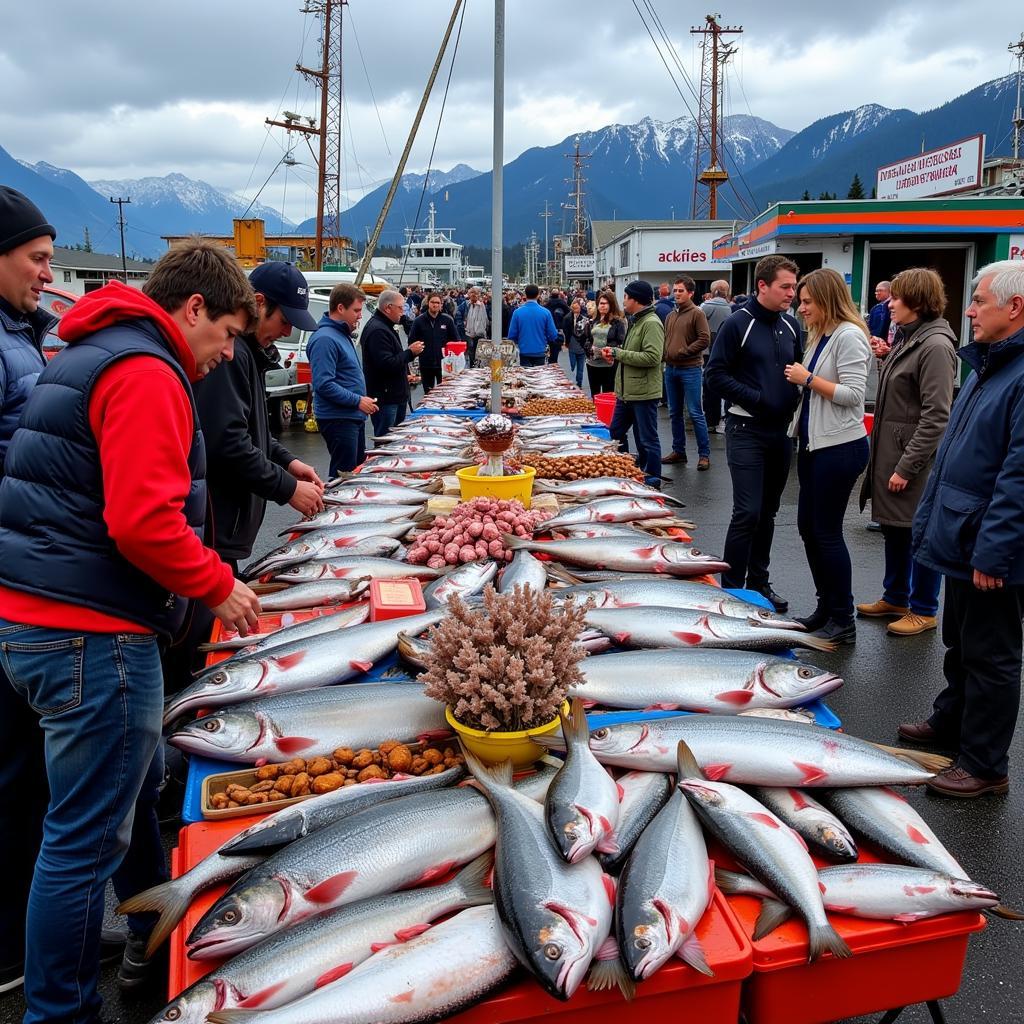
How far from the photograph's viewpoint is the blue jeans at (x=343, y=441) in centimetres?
767

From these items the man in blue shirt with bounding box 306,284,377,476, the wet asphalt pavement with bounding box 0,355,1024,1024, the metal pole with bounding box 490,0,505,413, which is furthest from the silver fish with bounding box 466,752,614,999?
the man in blue shirt with bounding box 306,284,377,476

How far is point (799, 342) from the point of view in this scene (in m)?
5.77

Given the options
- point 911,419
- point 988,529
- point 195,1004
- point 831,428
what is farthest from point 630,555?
point 195,1004

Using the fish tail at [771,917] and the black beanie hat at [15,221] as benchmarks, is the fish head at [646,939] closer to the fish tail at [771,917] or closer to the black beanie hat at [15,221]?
the fish tail at [771,917]

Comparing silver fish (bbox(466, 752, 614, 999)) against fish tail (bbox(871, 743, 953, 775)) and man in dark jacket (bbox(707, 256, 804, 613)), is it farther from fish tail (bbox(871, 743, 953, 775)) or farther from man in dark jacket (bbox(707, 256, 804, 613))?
man in dark jacket (bbox(707, 256, 804, 613))

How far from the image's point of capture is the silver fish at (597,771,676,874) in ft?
6.94

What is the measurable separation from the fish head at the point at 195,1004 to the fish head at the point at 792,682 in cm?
194

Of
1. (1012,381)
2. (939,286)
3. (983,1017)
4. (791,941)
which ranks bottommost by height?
(983,1017)

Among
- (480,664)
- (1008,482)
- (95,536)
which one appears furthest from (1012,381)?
(95,536)

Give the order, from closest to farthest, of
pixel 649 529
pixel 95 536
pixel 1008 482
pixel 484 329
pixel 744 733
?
1. pixel 95 536
2. pixel 744 733
3. pixel 1008 482
4. pixel 649 529
5. pixel 484 329

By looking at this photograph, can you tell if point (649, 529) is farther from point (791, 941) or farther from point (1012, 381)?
point (791, 941)

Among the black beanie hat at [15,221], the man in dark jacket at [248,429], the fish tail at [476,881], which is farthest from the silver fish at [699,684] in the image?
the black beanie hat at [15,221]

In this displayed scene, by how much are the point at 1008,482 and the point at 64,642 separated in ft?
11.3

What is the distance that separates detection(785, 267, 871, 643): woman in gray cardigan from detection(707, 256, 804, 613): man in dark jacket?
159mm
